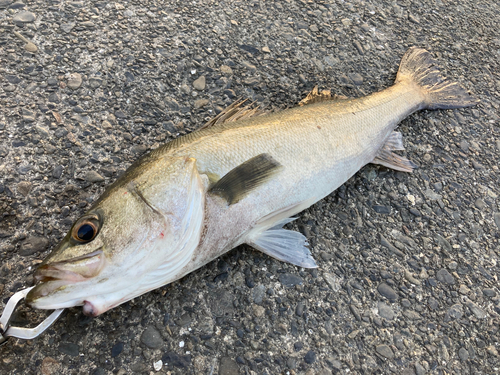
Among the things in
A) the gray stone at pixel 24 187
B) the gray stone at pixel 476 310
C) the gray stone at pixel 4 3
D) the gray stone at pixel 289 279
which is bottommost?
the gray stone at pixel 476 310

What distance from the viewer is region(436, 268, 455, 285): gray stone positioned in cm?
249

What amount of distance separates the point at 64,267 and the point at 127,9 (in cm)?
269

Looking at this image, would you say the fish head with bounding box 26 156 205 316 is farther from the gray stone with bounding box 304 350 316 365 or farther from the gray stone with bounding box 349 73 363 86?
the gray stone with bounding box 349 73 363 86

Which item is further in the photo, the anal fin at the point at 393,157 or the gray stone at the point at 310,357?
the anal fin at the point at 393,157

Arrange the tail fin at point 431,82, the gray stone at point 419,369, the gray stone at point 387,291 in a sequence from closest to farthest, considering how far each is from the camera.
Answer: the gray stone at point 419,369 → the gray stone at point 387,291 → the tail fin at point 431,82

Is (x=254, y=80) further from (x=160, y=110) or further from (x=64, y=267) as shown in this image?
(x=64, y=267)

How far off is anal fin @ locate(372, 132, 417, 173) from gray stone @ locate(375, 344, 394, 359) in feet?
A: 4.82

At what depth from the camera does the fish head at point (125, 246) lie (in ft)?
5.08

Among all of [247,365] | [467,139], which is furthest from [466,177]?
[247,365]

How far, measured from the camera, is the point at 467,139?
10.8ft

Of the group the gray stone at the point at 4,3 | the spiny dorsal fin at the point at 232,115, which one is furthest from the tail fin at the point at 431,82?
the gray stone at the point at 4,3

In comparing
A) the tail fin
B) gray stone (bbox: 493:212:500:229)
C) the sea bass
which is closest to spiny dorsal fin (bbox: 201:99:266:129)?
the sea bass

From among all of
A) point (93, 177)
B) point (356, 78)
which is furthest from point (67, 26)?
point (356, 78)

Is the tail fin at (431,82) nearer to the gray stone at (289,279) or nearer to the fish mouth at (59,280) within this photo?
the gray stone at (289,279)
